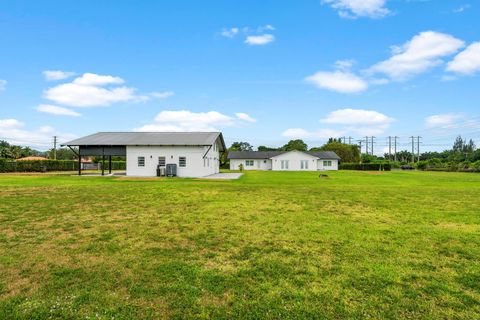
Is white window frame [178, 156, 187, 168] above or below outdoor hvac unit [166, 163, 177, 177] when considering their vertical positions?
above

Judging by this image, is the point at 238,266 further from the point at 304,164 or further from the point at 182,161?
the point at 304,164

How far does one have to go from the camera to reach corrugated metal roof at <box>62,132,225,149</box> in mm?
28178

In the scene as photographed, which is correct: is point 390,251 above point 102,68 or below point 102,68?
below

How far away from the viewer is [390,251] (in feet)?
16.7

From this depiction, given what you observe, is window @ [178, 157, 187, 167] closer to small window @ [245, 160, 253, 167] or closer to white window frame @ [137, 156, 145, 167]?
white window frame @ [137, 156, 145, 167]

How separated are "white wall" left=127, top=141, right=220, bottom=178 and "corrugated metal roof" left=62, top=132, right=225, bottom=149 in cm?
68

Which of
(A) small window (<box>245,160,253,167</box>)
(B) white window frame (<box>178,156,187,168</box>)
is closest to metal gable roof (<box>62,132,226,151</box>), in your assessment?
(B) white window frame (<box>178,156,187,168</box>)

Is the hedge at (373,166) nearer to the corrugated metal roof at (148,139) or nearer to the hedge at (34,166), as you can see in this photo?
the corrugated metal roof at (148,139)

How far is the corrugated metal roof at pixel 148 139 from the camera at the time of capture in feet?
92.4

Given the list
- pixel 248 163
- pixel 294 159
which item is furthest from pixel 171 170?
pixel 294 159

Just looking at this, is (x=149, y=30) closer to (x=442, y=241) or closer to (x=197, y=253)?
(x=197, y=253)

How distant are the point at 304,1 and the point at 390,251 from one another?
16.2 m

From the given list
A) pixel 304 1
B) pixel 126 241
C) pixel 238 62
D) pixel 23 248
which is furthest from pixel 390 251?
pixel 238 62

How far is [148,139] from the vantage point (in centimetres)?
2983
